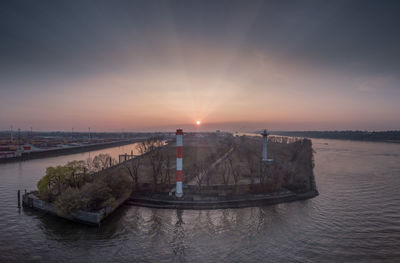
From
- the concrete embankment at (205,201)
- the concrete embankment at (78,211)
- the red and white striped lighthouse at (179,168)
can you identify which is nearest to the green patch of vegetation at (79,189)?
the concrete embankment at (78,211)

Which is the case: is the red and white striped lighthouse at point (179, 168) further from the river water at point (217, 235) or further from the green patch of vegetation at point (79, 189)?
the green patch of vegetation at point (79, 189)

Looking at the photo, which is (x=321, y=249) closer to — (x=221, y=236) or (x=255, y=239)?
(x=255, y=239)

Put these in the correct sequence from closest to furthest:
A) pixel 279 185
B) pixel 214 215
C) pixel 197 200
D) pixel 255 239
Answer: pixel 255 239, pixel 214 215, pixel 197 200, pixel 279 185

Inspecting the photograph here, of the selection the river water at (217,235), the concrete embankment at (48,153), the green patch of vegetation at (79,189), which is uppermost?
the green patch of vegetation at (79,189)

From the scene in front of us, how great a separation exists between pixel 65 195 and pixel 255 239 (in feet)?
33.3

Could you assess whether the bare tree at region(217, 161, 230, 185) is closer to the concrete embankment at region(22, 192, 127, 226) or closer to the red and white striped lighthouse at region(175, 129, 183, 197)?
the red and white striped lighthouse at region(175, 129, 183, 197)

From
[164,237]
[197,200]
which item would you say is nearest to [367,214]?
[197,200]

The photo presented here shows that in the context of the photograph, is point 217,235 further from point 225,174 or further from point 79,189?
point 225,174

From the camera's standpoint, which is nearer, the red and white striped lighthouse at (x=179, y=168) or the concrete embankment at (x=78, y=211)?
the concrete embankment at (x=78, y=211)

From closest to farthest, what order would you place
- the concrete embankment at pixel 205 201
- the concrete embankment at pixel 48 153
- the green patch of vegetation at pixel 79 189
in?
the green patch of vegetation at pixel 79 189
the concrete embankment at pixel 205 201
the concrete embankment at pixel 48 153

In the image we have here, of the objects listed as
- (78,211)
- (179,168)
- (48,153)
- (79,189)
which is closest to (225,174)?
(179,168)

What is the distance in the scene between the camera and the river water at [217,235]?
9.38m

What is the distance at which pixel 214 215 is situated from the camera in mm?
13289

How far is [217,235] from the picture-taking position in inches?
432
